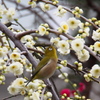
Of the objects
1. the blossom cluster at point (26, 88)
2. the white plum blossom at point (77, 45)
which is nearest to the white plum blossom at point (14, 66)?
the blossom cluster at point (26, 88)

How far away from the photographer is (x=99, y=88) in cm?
264

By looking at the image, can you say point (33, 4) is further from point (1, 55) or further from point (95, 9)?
point (95, 9)

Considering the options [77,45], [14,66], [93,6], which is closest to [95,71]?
[77,45]

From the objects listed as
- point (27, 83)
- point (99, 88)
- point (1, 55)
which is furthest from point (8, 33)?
point (99, 88)

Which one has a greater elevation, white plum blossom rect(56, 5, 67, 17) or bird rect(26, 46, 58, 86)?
white plum blossom rect(56, 5, 67, 17)

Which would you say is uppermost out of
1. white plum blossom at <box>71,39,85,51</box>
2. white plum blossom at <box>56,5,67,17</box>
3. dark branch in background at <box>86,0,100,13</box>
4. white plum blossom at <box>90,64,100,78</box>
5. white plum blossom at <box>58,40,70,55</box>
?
dark branch in background at <box>86,0,100,13</box>

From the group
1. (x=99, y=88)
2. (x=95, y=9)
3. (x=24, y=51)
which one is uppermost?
(x=95, y=9)

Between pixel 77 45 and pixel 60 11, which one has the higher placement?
pixel 60 11

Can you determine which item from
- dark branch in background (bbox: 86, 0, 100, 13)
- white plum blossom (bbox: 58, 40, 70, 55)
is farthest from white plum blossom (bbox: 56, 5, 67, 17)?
dark branch in background (bbox: 86, 0, 100, 13)

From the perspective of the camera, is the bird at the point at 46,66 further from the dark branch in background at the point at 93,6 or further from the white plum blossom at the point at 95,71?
the dark branch in background at the point at 93,6

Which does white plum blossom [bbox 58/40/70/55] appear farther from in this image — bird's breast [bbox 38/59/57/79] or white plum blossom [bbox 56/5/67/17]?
white plum blossom [bbox 56/5/67/17]

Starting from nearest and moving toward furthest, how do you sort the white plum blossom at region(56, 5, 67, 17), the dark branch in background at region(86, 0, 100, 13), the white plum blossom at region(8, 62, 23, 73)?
1. the white plum blossom at region(8, 62, 23, 73)
2. the white plum blossom at region(56, 5, 67, 17)
3. the dark branch in background at region(86, 0, 100, 13)

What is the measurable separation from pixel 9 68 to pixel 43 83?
14 cm

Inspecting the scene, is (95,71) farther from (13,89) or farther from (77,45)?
(13,89)
